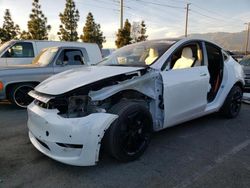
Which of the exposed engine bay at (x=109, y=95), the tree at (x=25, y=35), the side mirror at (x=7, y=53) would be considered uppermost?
the tree at (x=25, y=35)

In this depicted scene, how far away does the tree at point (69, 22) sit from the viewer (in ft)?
112

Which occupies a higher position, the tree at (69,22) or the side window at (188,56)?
the tree at (69,22)

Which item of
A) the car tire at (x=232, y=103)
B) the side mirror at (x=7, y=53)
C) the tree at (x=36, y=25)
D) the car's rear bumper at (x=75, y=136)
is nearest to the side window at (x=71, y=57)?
the side mirror at (x=7, y=53)

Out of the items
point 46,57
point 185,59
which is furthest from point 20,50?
point 185,59

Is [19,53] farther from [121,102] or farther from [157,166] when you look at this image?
[157,166]

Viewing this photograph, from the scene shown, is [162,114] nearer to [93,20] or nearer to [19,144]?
[19,144]

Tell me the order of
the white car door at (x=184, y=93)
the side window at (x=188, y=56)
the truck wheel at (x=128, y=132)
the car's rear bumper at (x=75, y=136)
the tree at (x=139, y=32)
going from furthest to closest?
the tree at (x=139, y=32)
the side window at (x=188, y=56)
the white car door at (x=184, y=93)
the truck wheel at (x=128, y=132)
the car's rear bumper at (x=75, y=136)

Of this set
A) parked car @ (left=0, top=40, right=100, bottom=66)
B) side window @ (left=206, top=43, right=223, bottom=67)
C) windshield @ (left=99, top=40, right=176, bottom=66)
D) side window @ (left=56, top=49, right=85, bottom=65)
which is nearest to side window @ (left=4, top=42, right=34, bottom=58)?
parked car @ (left=0, top=40, right=100, bottom=66)

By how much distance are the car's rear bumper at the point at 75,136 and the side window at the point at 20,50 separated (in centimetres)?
675

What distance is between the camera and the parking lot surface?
2.50m

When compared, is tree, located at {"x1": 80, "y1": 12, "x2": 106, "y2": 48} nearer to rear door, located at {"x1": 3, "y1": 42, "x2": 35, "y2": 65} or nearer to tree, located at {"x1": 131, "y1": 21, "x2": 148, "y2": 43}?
tree, located at {"x1": 131, "y1": 21, "x2": 148, "y2": 43}

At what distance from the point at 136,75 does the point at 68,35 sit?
33.7m

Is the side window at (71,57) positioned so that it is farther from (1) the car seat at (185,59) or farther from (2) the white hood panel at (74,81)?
(1) the car seat at (185,59)

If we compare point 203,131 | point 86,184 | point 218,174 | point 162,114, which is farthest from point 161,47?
point 86,184
